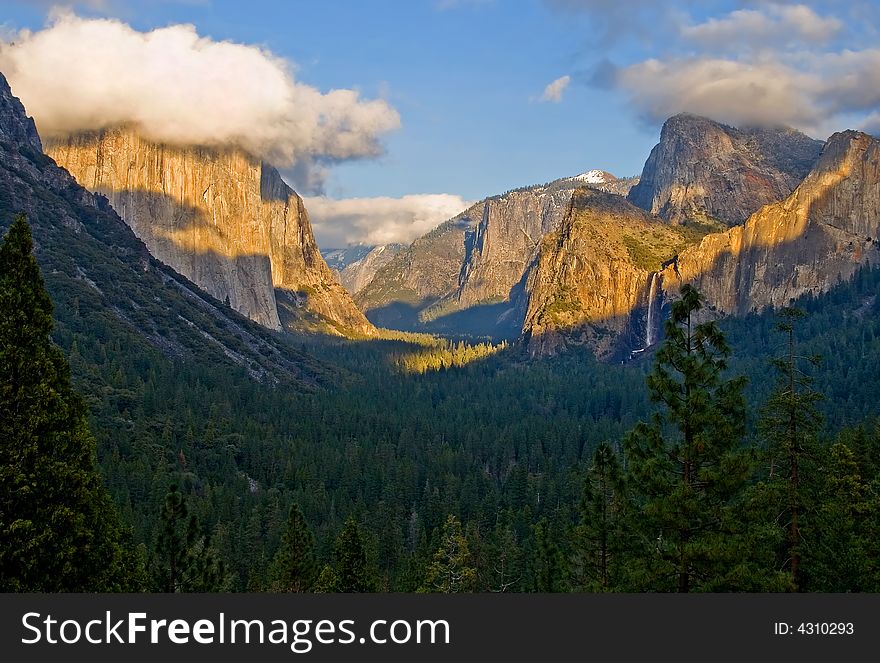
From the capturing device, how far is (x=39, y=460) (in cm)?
2166

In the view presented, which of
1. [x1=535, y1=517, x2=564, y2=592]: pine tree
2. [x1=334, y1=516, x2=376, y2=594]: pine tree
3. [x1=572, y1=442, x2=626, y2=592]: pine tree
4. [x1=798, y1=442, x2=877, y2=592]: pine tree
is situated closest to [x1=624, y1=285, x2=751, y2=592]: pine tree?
[x1=798, y1=442, x2=877, y2=592]: pine tree

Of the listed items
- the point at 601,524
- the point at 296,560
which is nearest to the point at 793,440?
the point at 601,524

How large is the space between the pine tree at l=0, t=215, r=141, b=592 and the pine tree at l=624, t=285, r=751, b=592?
1811cm

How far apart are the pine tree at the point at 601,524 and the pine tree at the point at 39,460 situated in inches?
848

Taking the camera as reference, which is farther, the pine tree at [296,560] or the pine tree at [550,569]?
the pine tree at [550,569]

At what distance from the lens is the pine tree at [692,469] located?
2514 cm

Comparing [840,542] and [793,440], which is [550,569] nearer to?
[840,542]

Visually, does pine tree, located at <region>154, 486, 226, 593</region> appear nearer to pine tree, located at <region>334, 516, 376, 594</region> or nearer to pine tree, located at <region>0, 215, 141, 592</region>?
pine tree, located at <region>0, 215, 141, 592</region>

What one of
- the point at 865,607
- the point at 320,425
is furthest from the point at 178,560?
the point at 320,425

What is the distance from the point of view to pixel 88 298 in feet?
543

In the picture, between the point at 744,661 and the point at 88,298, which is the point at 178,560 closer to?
the point at 744,661

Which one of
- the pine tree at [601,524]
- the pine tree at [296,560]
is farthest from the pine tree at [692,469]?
the pine tree at [296,560]

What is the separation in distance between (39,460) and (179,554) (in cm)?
1099

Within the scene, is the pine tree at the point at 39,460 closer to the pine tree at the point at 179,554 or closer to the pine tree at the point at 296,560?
the pine tree at the point at 179,554
